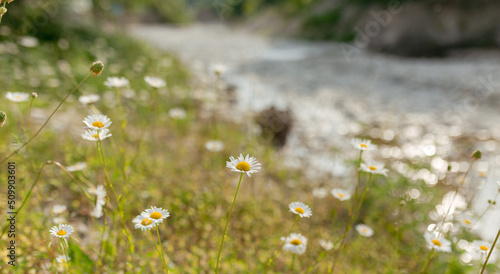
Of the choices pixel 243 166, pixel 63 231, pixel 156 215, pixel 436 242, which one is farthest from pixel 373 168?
pixel 63 231

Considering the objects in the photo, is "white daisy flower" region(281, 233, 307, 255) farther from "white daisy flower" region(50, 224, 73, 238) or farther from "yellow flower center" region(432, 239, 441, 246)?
"white daisy flower" region(50, 224, 73, 238)

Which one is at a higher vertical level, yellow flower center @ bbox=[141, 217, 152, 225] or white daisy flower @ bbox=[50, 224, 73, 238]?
yellow flower center @ bbox=[141, 217, 152, 225]

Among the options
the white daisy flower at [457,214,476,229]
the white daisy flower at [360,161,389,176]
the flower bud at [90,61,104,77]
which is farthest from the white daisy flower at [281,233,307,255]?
the flower bud at [90,61,104,77]

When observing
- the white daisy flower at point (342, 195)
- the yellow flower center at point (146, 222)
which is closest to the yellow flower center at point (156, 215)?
the yellow flower center at point (146, 222)

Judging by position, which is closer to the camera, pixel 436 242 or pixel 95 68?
pixel 95 68

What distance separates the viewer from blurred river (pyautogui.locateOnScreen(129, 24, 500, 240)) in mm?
5141

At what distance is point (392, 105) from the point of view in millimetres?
7977

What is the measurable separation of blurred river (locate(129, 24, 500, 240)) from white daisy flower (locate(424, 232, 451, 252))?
0.92 meters

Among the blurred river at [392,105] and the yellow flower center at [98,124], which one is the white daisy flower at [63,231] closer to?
the yellow flower center at [98,124]

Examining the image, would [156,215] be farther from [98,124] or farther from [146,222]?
[98,124]

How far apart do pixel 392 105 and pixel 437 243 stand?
6.98 metres

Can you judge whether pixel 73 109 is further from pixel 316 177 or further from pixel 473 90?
pixel 473 90

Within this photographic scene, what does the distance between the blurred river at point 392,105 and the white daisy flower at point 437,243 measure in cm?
92

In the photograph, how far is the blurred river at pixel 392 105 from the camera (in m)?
5.14
